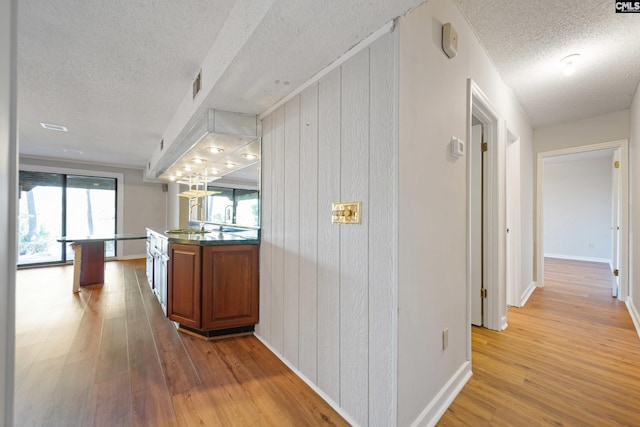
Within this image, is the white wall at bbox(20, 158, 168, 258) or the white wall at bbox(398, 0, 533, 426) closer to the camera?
the white wall at bbox(398, 0, 533, 426)

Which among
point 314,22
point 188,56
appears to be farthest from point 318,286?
point 188,56

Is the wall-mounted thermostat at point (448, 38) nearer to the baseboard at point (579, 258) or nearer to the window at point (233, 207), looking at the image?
the window at point (233, 207)

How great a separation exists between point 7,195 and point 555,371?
2944mm

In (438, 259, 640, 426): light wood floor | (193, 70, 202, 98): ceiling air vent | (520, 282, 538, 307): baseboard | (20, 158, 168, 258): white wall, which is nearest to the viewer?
(438, 259, 640, 426): light wood floor

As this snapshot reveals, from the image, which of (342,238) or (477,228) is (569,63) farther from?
(342,238)

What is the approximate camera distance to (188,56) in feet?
6.70

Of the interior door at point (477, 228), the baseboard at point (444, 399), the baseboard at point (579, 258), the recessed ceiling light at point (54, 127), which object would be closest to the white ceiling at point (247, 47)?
the recessed ceiling light at point (54, 127)

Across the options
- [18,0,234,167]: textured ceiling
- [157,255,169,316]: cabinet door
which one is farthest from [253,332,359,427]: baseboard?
[18,0,234,167]: textured ceiling

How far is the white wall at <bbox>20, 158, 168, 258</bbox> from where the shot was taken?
657cm

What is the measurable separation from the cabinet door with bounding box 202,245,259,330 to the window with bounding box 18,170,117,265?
4.36 m

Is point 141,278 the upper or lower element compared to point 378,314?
lower

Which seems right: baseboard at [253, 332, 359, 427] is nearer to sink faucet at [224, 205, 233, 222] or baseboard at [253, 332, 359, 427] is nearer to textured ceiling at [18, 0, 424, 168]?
Result: sink faucet at [224, 205, 233, 222]

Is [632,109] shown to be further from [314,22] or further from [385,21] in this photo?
[314,22]

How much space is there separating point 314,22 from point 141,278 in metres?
4.95
